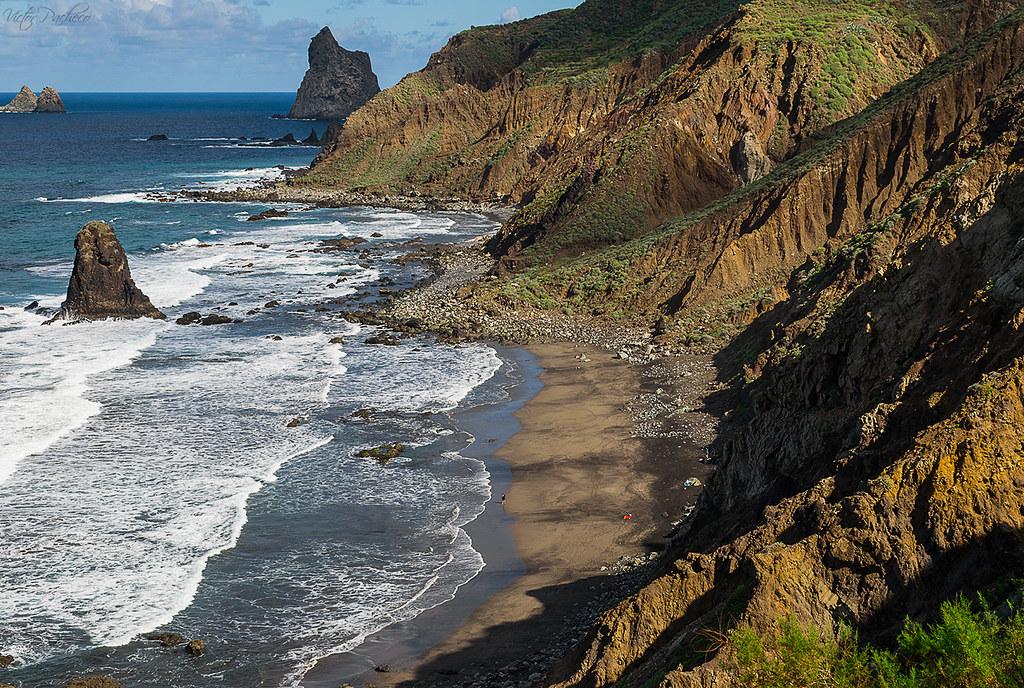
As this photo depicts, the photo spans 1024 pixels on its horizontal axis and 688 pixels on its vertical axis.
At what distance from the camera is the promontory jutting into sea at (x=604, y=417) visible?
13.4 m

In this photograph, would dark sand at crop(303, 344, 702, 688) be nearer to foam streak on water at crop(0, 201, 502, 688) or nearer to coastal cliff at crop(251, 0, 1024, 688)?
foam streak on water at crop(0, 201, 502, 688)

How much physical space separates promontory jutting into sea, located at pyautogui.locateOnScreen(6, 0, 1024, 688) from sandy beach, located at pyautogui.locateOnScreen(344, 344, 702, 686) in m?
0.12

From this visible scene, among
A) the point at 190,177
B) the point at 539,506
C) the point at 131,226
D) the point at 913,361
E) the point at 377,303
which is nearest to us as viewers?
the point at 913,361

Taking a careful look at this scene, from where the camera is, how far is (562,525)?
86.2 feet

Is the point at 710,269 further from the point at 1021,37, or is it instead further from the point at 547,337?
the point at 1021,37

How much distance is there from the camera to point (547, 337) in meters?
45.7

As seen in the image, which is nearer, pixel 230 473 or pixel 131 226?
pixel 230 473

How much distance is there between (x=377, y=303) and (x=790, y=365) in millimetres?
35157

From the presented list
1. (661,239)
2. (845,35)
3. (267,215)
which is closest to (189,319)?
(661,239)

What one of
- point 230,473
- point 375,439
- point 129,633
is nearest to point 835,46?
point 375,439

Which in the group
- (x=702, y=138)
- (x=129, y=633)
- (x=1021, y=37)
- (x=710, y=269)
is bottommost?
(x=129, y=633)

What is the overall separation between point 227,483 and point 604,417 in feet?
36.2

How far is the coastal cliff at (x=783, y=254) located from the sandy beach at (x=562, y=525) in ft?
7.96

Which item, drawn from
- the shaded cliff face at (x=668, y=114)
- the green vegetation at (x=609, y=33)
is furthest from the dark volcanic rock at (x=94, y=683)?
the green vegetation at (x=609, y=33)
